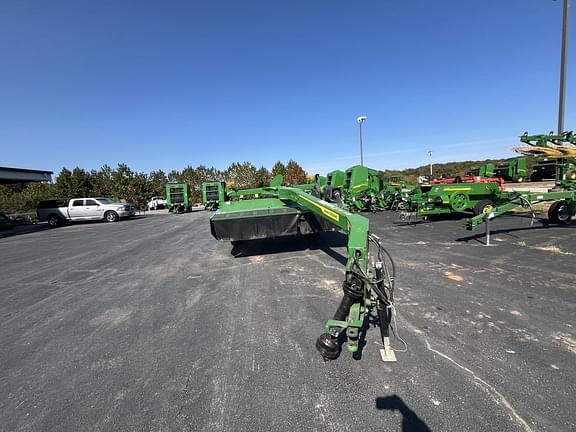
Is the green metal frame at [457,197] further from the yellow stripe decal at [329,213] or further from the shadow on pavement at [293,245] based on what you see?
the yellow stripe decal at [329,213]

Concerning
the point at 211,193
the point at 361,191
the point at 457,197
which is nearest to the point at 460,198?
the point at 457,197

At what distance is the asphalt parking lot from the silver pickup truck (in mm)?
16867

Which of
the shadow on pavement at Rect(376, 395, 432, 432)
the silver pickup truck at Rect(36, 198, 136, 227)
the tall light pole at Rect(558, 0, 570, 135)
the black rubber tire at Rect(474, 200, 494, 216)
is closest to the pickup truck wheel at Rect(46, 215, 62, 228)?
the silver pickup truck at Rect(36, 198, 136, 227)

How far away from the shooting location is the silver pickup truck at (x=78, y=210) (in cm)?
2005

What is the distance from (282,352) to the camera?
2824 millimetres

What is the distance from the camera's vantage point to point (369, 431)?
6.15 feet

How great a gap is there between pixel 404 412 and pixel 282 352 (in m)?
1.22

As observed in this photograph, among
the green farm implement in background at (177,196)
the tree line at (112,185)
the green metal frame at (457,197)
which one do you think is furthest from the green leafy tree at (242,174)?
the green metal frame at (457,197)

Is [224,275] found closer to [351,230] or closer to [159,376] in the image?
[159,376]

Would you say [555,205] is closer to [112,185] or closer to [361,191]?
[361,191]

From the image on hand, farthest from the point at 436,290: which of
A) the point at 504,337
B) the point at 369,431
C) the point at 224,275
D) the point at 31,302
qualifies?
the point at 31,302

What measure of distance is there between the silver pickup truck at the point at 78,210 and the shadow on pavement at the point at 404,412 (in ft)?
75.4

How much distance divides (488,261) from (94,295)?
7.41 metres

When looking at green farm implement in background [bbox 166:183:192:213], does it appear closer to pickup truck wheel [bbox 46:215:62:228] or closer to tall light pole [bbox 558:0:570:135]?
pickup truck wheel [bbox 46:215:62:228]
